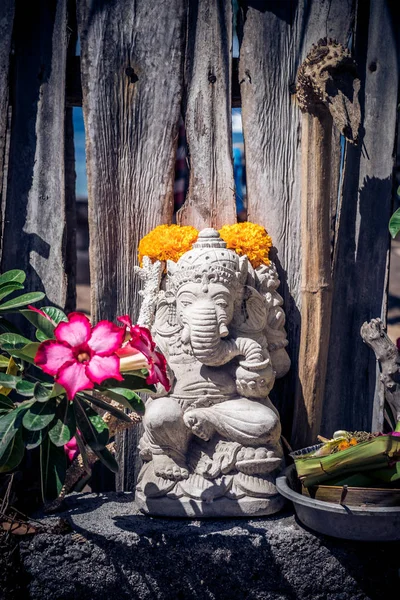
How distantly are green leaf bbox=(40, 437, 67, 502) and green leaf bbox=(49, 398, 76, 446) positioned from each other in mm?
144

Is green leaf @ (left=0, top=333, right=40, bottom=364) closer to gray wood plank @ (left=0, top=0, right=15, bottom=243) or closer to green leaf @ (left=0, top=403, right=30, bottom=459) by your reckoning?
green leaf @ (left=0, top=403, right=30, bottom=459)

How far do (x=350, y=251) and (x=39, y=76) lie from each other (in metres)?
1.68

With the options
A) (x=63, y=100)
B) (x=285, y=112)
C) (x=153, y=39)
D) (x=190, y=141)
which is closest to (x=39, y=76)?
(x=63, y=100)

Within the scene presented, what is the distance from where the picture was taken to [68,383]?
226 cm

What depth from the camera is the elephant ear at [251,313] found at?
2971 mm

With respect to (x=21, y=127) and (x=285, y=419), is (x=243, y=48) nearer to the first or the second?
(x=21, y=127)

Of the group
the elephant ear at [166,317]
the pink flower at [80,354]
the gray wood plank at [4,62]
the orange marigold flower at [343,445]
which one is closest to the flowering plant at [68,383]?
the pink flower at [80,354]

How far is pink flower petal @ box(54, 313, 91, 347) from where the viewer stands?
7.70 ft

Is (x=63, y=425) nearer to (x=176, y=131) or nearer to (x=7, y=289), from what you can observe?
(x=7, y=289)

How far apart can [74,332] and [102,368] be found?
0.17 m

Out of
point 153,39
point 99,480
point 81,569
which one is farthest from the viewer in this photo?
point 99,480

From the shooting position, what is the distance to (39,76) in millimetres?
3307

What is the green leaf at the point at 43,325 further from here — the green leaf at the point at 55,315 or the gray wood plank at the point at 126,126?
the gray wood plank at the point at 126,126

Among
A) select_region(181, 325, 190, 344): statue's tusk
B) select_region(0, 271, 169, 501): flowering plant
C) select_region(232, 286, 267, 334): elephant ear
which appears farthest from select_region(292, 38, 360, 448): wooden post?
select_region(0, 271, 169, 501): flowering plant
